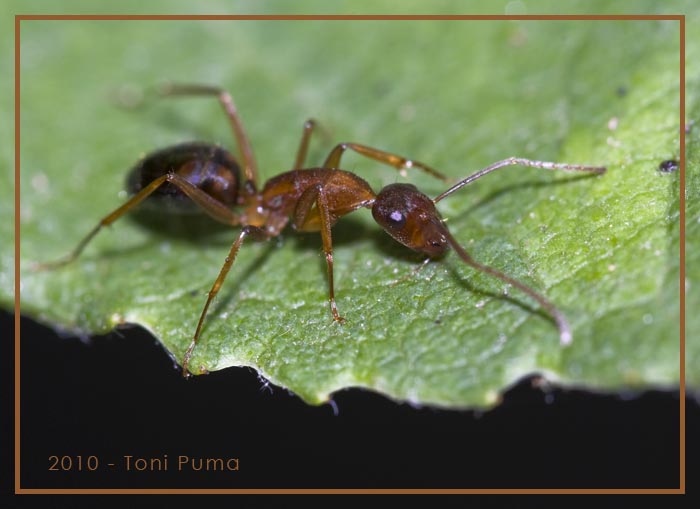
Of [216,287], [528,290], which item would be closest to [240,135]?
[216,287]

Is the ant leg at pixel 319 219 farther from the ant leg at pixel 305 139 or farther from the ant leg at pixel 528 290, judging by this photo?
the ant leg at pixel 528 290

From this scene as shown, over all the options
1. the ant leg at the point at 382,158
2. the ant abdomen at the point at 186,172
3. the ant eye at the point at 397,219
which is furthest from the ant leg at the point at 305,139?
the ant eye at the point at 397,219

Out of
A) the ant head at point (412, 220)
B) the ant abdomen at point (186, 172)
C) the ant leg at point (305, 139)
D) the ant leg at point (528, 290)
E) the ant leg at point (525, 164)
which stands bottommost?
the ant leg at point (528, 290)

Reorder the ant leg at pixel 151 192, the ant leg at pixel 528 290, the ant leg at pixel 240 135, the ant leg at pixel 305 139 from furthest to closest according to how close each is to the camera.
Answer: the ant leg at pixel 240 135 < the ant leg at pixel 305 139 < the ant leg at pixel 151 192 < the ant leg at pixel 528 290

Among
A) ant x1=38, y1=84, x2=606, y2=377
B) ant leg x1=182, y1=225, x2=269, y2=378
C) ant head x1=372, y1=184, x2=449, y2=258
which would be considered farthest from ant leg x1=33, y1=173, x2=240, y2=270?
ant head x1=372, y1=184, x2=449, y2=258

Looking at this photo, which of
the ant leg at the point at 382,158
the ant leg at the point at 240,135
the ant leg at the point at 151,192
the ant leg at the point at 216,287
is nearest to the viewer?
the ant leg at the point at 216,287

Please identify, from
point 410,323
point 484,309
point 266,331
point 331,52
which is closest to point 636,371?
point 484,309

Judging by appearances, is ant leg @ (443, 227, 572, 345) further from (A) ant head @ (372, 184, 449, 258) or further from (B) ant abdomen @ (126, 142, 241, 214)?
(B) ant abdomen @ (126, 142, 241, 214)
